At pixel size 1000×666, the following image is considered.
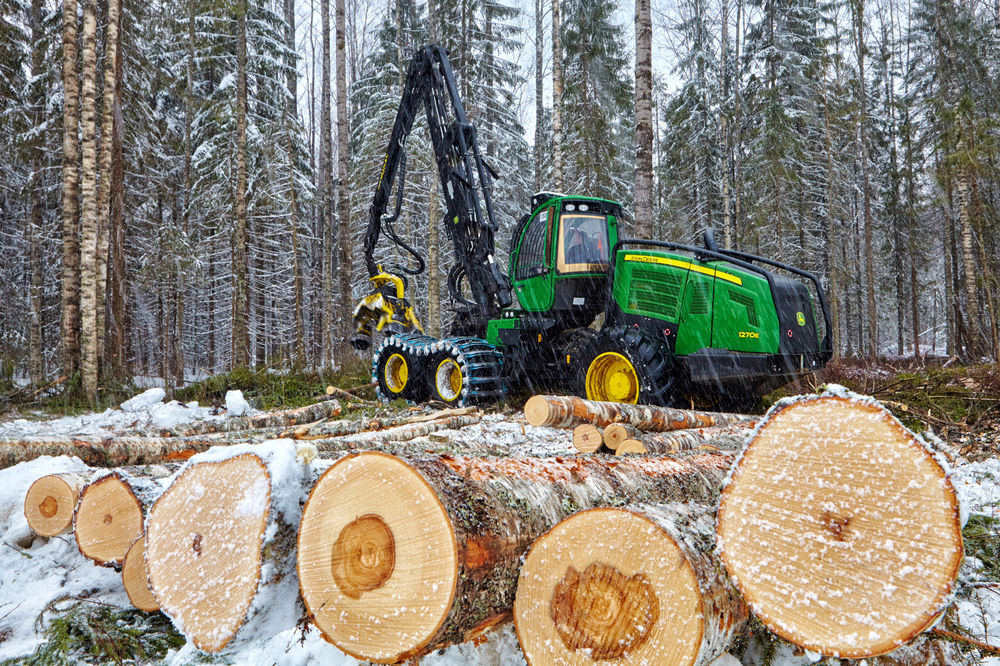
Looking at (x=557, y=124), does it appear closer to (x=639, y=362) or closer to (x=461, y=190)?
(x=461, y=190)

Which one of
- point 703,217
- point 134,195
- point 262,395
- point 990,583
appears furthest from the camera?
point 703,217

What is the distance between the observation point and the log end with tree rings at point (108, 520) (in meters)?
2.62

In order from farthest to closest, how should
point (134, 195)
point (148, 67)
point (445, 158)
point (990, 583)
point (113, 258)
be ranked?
point (134, 195) → point (148, 67) → point (113, 258) → point (445, 158) → point (990, 583)

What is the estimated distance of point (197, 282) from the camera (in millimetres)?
23062

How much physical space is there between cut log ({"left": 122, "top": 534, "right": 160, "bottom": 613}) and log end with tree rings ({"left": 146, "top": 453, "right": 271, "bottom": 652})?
13.2 inches

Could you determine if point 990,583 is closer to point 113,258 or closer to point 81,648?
point 81,648

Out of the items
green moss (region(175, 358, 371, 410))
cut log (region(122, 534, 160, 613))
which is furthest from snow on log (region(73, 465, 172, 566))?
green moss (region(175, 358, 371, 410))

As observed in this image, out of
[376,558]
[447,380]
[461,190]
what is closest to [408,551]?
[376,558]

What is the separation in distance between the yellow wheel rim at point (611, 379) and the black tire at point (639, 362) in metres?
0.01

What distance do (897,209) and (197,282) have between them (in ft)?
91.6

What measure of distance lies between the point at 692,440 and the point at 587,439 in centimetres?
76

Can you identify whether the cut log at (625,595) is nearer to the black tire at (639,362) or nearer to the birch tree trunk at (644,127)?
the black tire at (639,362)

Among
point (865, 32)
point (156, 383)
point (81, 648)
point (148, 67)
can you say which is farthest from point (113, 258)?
point (865, 32)

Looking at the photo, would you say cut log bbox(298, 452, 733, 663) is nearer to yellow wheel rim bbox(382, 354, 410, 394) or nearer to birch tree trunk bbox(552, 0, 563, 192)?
yellow wheel rim bbox(382, 354, 410, 394)
